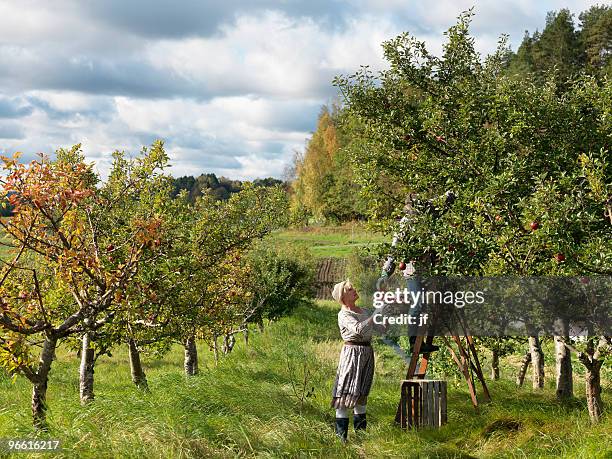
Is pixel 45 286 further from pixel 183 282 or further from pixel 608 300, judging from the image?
pixel 608 300

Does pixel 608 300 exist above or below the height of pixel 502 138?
below

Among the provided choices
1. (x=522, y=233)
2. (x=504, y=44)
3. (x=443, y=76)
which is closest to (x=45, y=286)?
(x=522, y=233)

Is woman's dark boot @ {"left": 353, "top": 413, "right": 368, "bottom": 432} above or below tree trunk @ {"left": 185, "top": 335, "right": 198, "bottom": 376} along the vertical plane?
above

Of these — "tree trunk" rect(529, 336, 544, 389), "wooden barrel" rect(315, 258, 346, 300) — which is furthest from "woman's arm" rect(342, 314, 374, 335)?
"wooden barrel" rect(315, 258, 346, 300)

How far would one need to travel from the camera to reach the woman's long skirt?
8.30m

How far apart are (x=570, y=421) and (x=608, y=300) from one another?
5.83 ft

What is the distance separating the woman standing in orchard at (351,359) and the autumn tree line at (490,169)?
3.88 feet

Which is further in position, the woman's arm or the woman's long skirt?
the woman's long skirt

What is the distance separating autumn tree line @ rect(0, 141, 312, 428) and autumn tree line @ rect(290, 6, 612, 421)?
3.11 metres

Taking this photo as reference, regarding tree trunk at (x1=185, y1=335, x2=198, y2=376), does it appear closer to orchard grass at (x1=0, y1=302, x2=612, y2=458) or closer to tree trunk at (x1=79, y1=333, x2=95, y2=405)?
orchard grass at (x1=0, y1=302, x2=612, y2=458)

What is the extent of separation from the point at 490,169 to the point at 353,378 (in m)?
3.65

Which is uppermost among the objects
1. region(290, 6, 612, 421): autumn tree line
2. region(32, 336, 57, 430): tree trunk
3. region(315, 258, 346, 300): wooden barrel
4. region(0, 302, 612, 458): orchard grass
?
region(290, 6, 612, 421): autumn tree line

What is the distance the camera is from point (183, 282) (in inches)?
402

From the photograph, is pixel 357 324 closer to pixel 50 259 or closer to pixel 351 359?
pixel 351 359
